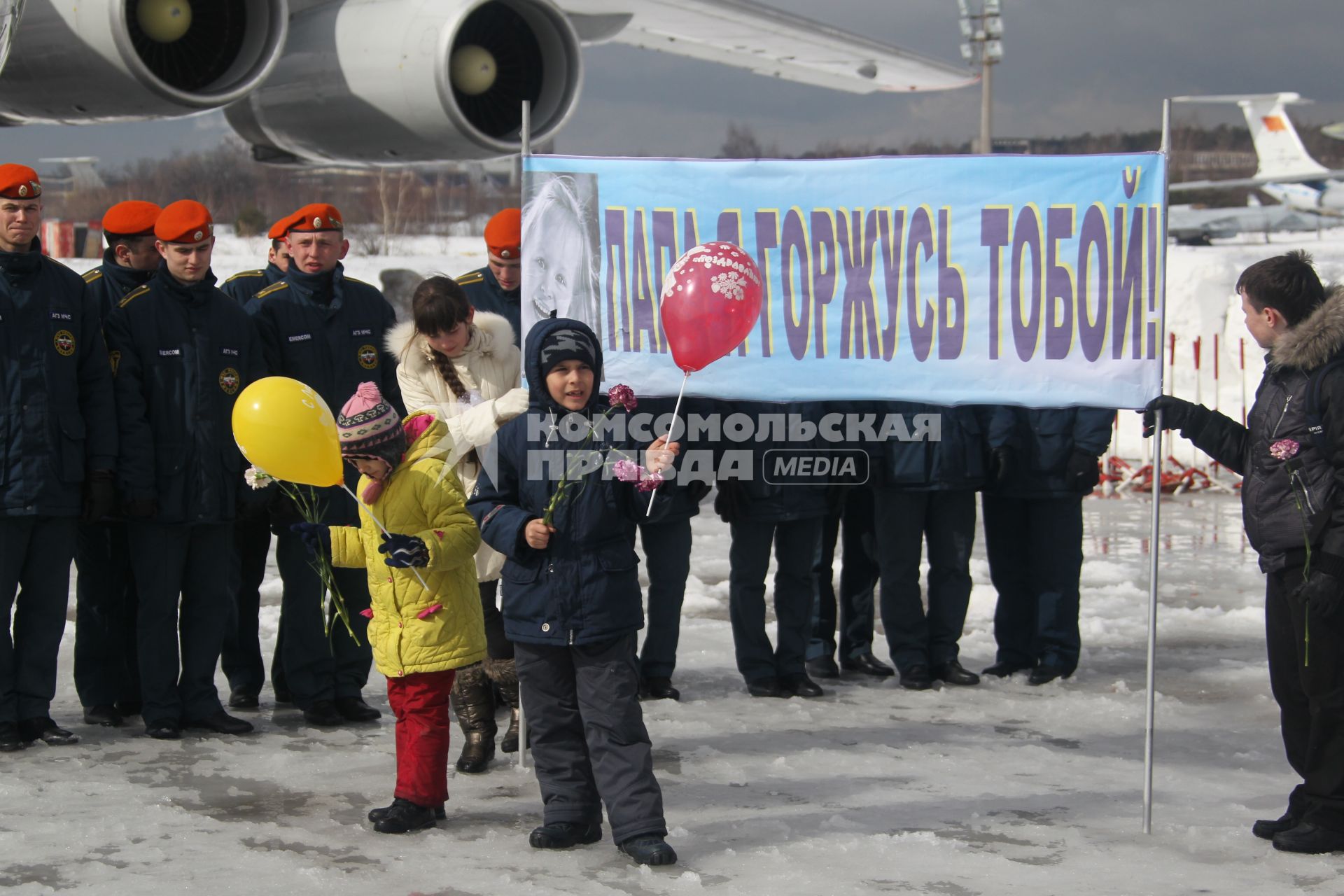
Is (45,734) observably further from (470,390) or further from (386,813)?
(470,390)

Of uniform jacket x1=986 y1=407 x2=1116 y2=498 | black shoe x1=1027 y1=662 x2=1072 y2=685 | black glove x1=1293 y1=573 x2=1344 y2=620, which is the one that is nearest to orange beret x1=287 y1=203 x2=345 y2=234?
uniform jacket x1=986 y1=407 x2=1116 y2=498

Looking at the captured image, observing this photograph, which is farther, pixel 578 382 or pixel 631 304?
pixel 631 304

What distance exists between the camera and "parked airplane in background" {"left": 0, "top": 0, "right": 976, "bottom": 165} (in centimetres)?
686

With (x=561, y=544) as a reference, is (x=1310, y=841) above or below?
below

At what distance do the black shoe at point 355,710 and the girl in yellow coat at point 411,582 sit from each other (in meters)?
1.41

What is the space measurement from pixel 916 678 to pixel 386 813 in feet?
9.91

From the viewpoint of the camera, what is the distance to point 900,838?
4.64 meters

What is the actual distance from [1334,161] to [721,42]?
62188 mm

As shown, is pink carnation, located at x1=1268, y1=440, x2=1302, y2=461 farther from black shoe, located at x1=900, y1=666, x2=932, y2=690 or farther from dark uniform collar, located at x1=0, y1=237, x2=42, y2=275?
dark uniform collar, located at x1=0, y1=237, x2=42, y2=275

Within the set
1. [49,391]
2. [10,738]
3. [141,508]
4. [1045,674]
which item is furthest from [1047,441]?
[10,738]

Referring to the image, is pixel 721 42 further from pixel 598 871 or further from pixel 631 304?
pixel 598 871

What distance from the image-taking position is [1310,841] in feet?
→ 14.8

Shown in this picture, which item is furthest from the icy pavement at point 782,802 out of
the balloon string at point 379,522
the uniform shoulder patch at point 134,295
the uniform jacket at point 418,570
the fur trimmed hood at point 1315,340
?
the uniform shoulder patch at point 134,295

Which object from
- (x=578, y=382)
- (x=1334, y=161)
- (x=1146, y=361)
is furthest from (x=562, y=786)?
(x=1334, y=161)
